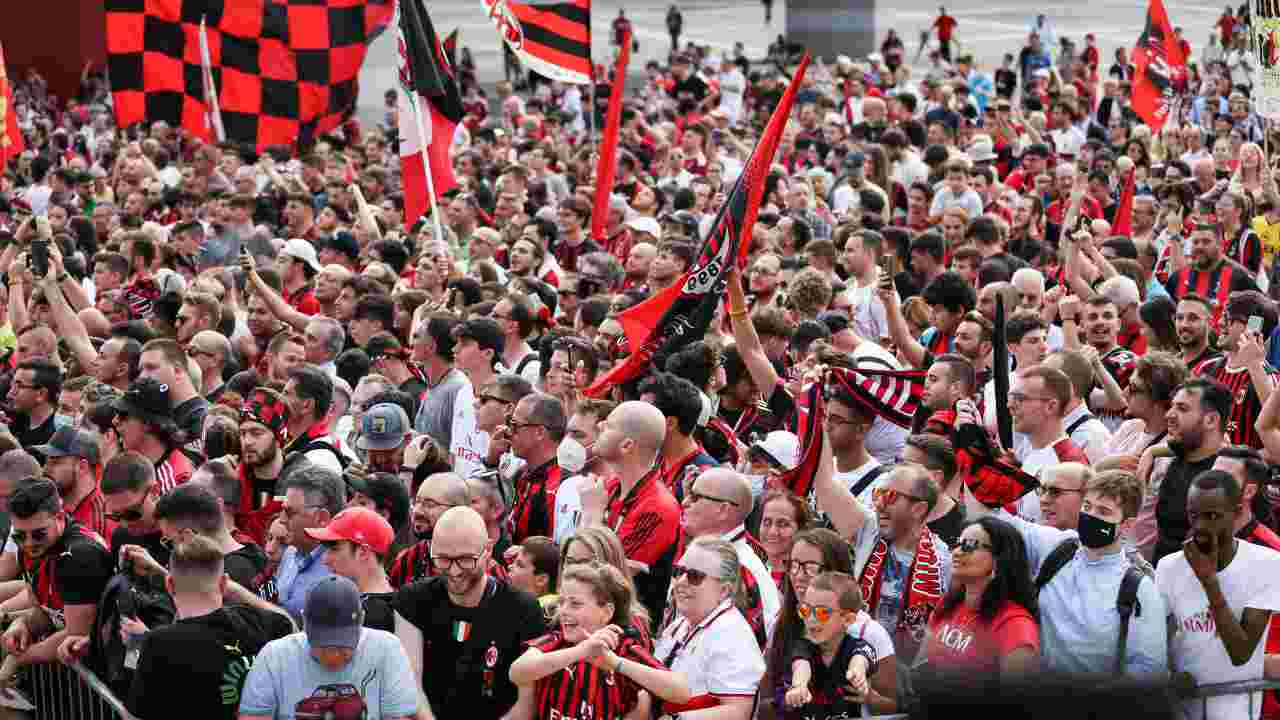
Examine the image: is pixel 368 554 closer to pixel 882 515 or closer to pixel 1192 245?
pixel 882 515

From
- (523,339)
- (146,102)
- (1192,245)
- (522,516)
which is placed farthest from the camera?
(146,102)

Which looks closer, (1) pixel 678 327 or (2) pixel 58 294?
(1) pixel 678 327

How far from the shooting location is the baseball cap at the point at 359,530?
18.9 ft

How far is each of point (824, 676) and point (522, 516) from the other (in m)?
2.10

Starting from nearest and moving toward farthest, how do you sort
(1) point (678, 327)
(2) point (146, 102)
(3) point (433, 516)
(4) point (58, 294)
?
(3) point (433, 516) → (1) point (678, 327) → (4) point (58, 294) → (2) point (146, 102)

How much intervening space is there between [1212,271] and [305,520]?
21.2 ft

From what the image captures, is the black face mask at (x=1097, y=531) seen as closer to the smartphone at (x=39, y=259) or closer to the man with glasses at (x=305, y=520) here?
the man with glasses at (x=305, y=520)

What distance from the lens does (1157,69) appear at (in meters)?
17.0

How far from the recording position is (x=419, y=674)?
17.9 ft

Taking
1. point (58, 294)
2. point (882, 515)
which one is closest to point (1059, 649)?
point (882, 515)

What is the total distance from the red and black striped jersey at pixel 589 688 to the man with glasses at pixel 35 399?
4430 mm

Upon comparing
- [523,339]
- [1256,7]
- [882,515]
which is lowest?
[523,339]

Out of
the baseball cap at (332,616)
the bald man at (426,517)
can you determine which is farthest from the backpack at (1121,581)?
the baseball cap at (332,616)

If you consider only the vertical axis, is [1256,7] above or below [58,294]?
above
